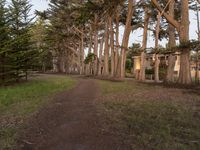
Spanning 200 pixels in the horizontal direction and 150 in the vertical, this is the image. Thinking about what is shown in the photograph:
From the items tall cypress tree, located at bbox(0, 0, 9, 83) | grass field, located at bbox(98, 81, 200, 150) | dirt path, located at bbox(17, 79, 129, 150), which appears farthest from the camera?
tall cypress tree, located at bbox(0, 0, 9, 83)

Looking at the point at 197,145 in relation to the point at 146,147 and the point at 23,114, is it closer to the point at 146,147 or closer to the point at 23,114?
the point at 146,147

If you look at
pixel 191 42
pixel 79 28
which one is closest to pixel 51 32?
pixel 79 28

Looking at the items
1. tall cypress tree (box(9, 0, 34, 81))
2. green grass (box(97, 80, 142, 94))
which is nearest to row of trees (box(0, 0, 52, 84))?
tall cypress tree (box(9, 0, 34, 81))

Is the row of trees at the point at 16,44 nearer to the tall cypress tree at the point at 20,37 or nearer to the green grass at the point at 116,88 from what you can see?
the tall cypress tree at the point at 20,37

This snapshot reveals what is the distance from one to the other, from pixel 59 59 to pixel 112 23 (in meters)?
35.1

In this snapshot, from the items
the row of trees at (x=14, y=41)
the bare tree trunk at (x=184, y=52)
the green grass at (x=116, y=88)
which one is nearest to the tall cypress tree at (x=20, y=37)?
the row of trees at (x=14, y=41)

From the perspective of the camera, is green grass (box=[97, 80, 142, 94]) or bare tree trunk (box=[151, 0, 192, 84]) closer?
green grass (box=[97, 80, 142, 94])

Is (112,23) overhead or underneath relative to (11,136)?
overhead

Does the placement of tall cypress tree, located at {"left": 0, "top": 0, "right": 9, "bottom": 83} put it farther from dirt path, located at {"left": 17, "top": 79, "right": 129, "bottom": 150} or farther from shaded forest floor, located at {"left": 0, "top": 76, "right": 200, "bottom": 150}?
dirt path, located at {"left": 17, "top": 79, "right": 129, "bottom": 150}

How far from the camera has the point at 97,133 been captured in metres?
5.64

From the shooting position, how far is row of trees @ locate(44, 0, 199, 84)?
17.2 m

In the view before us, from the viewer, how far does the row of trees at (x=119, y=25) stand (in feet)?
56.6

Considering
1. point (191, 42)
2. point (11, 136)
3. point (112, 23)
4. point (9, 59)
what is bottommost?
point (11, 136)

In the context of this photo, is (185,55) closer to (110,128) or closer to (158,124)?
(158,124)
